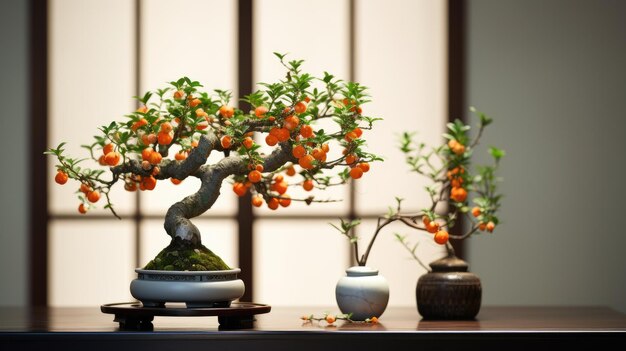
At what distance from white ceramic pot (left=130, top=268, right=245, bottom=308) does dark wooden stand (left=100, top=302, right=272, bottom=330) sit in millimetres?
26

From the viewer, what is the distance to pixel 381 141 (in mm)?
4238

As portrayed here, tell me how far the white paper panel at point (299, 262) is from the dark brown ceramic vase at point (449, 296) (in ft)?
4.54

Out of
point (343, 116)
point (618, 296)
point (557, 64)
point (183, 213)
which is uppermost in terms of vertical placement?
point (557, 64)

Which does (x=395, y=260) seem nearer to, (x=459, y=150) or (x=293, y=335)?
(x=459, y=150)

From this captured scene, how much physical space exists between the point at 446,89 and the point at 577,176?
67cm

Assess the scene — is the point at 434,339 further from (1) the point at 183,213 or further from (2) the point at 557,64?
(2) the point at 557,64

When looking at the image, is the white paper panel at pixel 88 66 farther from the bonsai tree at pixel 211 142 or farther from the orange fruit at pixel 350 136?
the orange fruit at pixel 350 136

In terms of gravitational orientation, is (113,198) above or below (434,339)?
above

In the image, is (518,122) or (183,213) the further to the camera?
(518,122)

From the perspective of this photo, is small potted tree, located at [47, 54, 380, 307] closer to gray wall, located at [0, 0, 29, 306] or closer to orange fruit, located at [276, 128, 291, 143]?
orange fruit, located at [276, 128, 291, 143]

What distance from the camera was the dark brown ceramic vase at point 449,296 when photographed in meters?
2.78

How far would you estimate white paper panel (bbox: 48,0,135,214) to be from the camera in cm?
426

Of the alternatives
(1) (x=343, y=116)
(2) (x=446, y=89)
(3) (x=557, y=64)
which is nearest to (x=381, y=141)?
(2) (x=446, y=89)

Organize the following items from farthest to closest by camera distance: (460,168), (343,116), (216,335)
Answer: (460,168)
(343,116)
(216,335)
